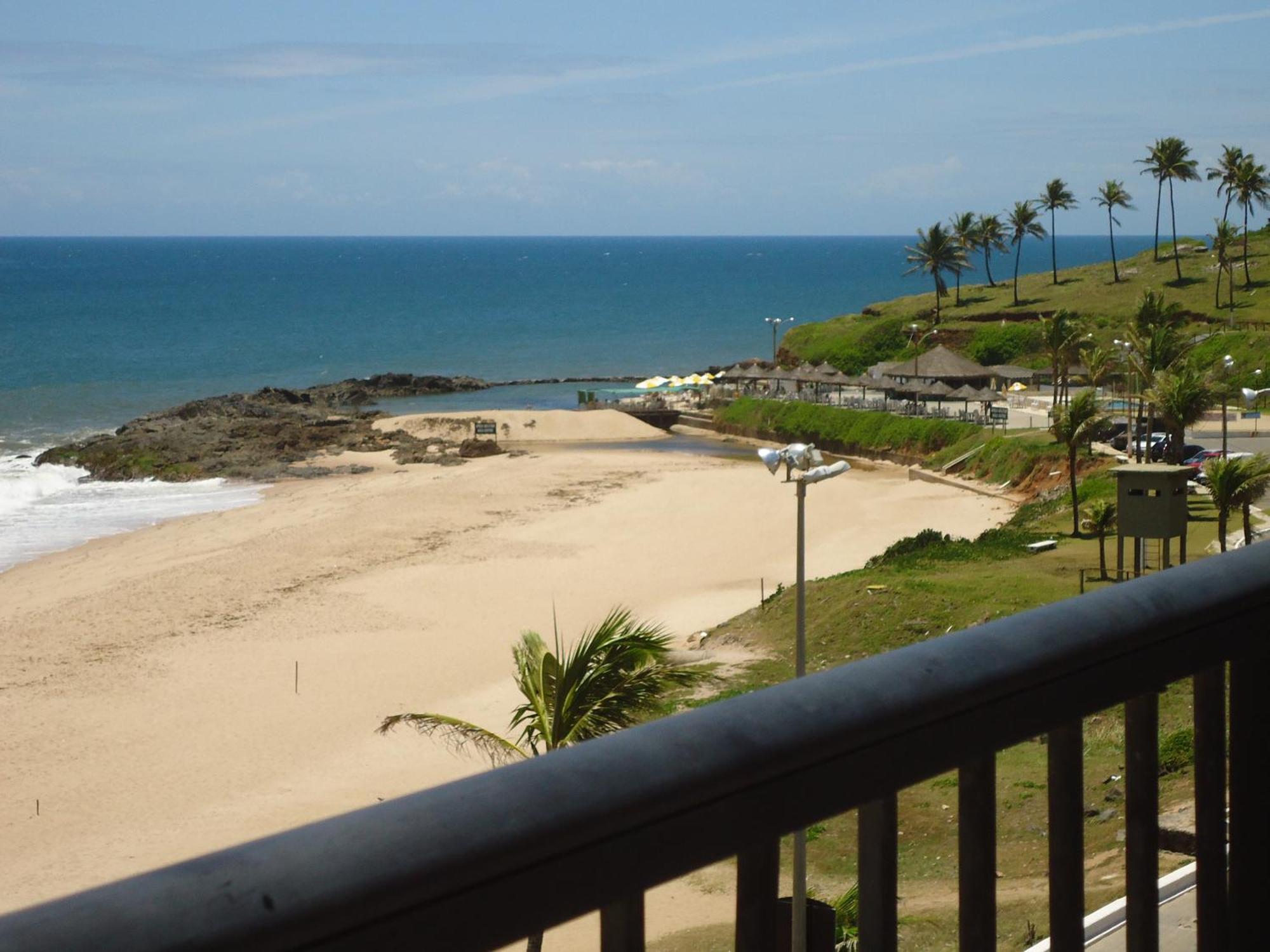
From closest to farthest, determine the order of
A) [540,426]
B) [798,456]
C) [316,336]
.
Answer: [798,456] < [540,426] < [316,336]

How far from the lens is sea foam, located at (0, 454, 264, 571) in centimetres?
4359

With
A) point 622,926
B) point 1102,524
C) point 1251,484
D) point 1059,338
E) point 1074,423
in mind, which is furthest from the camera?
A: point 1059,338

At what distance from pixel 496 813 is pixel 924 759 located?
57 cm

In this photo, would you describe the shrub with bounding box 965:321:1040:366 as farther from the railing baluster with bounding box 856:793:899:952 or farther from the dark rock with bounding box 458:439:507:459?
the railing baluster with bounding box 856:793:899:952

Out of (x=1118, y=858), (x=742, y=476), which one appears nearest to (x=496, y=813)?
(x=1118, y=858)

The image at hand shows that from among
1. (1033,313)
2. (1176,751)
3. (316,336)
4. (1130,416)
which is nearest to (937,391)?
(1130,416)

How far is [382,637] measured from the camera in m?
30.6

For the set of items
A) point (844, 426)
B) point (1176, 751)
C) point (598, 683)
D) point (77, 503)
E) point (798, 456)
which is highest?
Result: point (798, 456)

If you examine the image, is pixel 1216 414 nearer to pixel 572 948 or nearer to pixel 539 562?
pixel 539 562

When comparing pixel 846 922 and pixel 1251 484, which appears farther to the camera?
pixel 1251 484

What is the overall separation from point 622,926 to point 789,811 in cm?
20

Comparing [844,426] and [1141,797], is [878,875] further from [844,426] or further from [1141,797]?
[844,426]

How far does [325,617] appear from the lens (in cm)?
A: 3272

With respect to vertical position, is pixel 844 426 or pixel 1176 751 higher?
pixel 844 426
